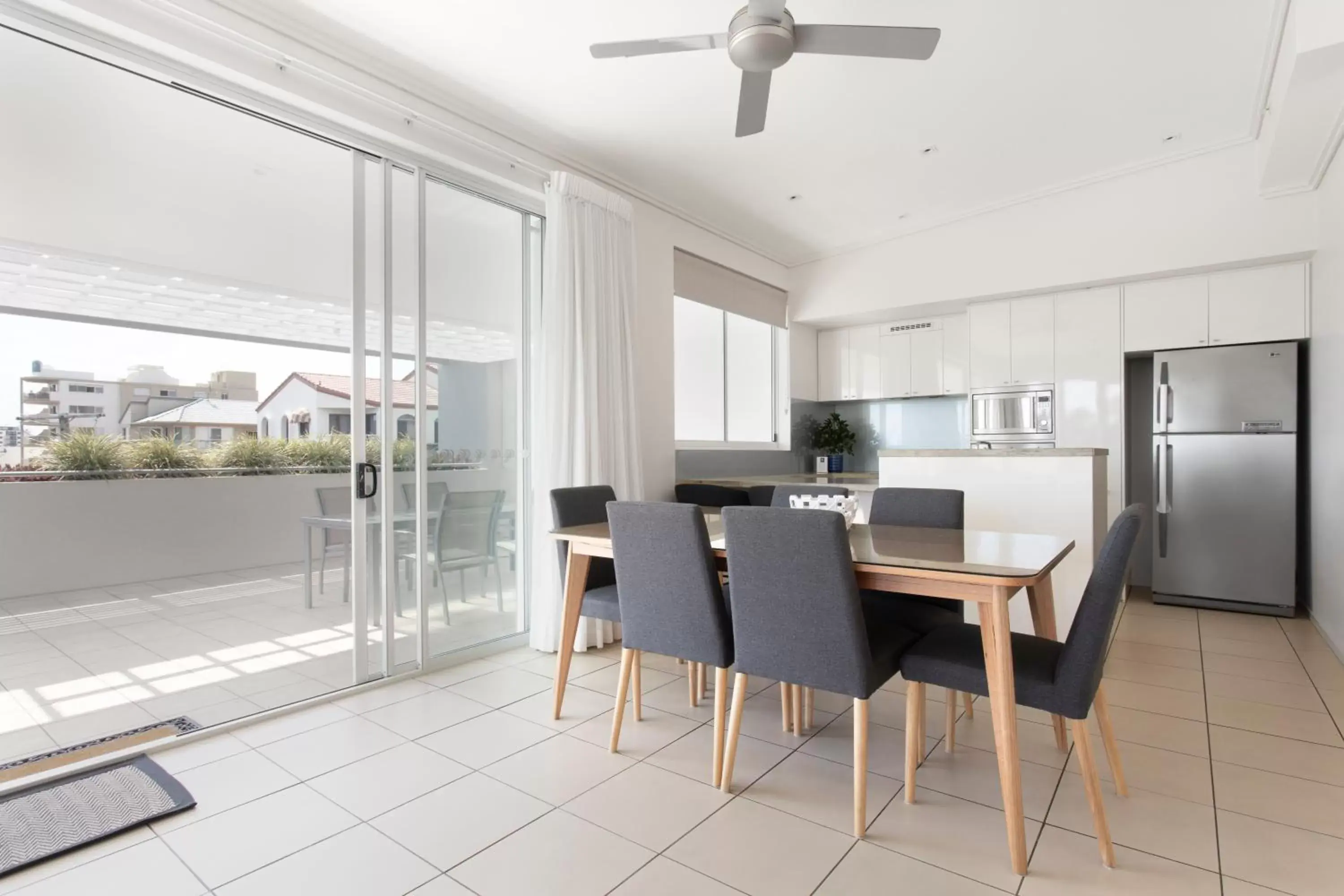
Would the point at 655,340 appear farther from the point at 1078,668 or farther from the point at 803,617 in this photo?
the point at 1078,668

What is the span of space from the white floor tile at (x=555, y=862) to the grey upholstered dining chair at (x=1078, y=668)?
0.90 meters

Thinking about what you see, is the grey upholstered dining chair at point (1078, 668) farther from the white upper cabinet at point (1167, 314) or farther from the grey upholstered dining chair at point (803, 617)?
the white upper cabinet at point (1167, 314)

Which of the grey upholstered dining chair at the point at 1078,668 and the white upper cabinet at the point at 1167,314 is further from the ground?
the white upper cabinet at the point at 1167,314

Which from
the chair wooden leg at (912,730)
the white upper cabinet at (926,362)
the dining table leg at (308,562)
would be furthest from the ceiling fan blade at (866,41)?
the white upper cabinet at (926,362)

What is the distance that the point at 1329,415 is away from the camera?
347cm

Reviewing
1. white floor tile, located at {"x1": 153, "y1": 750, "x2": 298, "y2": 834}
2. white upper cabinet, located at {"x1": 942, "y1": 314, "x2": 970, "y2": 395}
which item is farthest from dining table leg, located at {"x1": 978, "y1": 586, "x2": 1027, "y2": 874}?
white upper cabinet, located at {"x1": 942, "y1": 314, "x2": 970, "y2": 395}

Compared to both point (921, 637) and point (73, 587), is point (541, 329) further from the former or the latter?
point (921, 637)

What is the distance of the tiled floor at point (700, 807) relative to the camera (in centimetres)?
167

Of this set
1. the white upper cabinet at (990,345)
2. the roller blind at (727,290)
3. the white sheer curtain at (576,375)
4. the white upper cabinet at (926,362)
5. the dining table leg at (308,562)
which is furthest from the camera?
the white upper cabinet at (926,362)

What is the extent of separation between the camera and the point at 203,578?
9.70ft

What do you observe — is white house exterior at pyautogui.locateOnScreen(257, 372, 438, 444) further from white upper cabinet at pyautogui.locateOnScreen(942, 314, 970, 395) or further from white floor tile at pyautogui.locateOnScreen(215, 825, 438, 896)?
white upper cabinet at pyautogui.locateOnScreen(942, 314, 970, 395)

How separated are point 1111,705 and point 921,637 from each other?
3.92 feet

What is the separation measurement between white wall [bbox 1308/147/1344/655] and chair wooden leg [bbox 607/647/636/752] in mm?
3494

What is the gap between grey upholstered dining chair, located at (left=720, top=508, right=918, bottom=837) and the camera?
1.87 m
